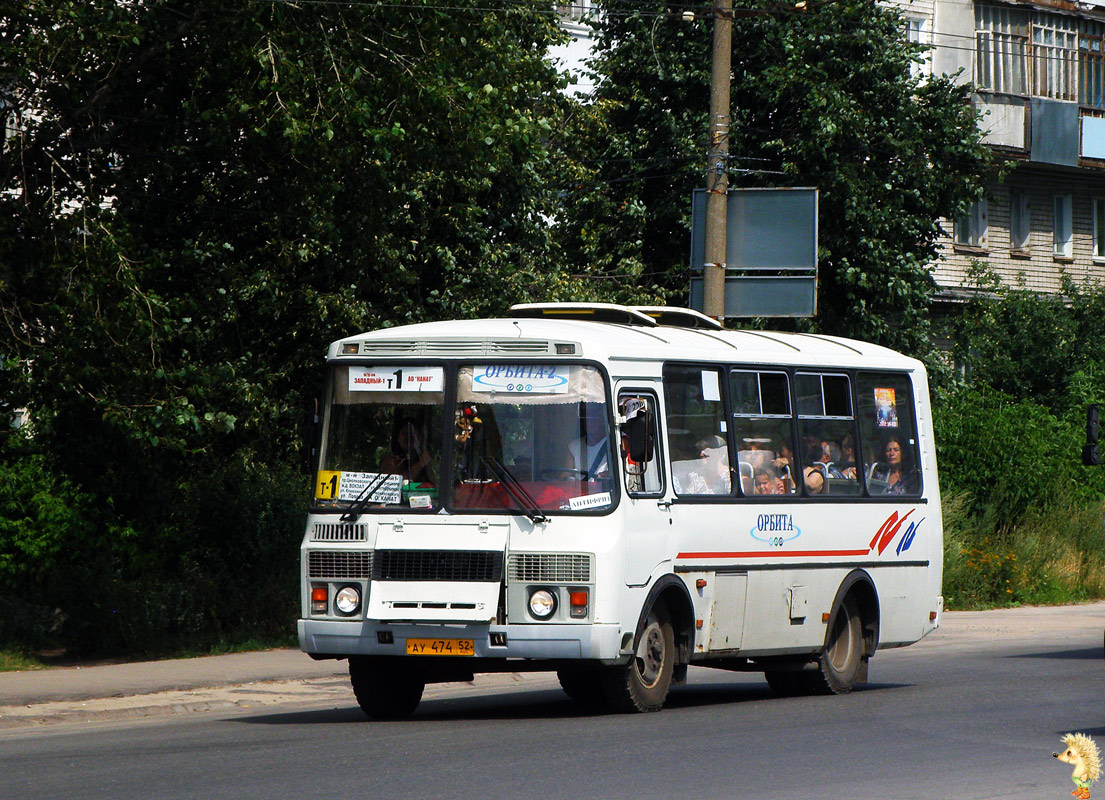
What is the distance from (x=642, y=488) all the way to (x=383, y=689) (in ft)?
7.86

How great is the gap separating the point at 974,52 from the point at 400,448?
31168 millimetres

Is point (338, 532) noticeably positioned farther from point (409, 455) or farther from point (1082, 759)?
point (1082, 759)

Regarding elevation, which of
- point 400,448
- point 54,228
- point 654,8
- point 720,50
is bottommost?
point 400,448

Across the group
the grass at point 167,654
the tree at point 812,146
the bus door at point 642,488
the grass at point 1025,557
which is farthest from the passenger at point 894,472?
the tree at point 812,146

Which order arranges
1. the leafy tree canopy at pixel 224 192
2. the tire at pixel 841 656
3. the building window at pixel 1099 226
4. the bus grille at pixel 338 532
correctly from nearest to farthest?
1. the bus grille at pixel 338 532
2. the tire at pixel 841 656
3. the leafy tree canopy at pixel 224 192
4. the building window at pixel 1099 226

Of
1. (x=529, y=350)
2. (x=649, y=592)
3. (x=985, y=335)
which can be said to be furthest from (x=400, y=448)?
(x=985, y=335)

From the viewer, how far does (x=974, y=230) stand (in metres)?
42.5

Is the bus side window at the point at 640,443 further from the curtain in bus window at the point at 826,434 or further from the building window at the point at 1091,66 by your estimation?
the building window at the point at 1091,66

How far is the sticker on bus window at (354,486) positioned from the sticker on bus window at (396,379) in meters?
0.63

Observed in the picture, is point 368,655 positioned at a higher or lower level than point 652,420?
lower

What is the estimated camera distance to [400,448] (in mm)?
12438

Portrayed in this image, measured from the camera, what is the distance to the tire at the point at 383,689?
1273cm

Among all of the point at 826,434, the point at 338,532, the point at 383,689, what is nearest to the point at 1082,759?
the point at 338,532

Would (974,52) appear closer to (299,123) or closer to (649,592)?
(299,123)
